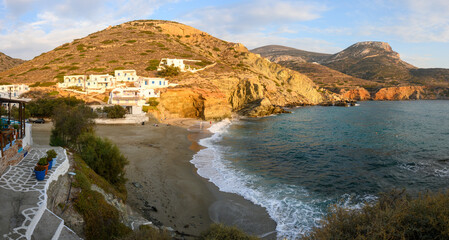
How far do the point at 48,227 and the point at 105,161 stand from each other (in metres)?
7.45

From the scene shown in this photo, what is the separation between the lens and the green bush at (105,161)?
14477mm

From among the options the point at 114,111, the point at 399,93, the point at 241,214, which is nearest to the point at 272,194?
the point at 241,214

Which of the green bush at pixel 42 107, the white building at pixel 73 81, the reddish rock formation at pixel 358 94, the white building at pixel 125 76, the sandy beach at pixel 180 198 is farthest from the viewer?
the reddish rock formation at pixel 358 94

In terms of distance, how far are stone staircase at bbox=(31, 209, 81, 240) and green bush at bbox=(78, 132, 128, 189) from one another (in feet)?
19.8

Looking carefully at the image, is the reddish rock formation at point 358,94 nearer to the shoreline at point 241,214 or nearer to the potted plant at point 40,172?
the shoreline at point 241,214

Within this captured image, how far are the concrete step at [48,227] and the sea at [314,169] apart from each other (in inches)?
364

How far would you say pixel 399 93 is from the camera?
142 m

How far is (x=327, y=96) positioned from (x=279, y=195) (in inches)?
4459

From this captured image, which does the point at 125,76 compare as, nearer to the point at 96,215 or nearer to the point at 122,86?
the point at 122,86

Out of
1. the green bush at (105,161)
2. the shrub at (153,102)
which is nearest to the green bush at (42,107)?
the shrub at (153,102)

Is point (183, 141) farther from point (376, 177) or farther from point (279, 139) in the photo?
point (376, 177)

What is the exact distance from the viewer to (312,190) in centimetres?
1778

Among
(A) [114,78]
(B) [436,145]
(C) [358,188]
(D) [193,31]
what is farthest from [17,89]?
(D) [193,31]

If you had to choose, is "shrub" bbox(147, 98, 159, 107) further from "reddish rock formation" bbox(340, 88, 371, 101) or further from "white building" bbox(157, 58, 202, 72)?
"reddish rock formation" bbox(340, 88, 371, 101)
